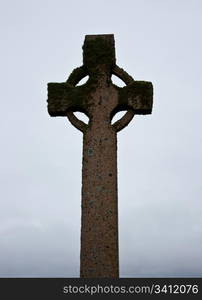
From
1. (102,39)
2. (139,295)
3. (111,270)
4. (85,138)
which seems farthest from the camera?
(102,39)

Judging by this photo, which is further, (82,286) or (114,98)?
(114,98)

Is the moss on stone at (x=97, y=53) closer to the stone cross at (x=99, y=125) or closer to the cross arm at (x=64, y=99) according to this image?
the stone cross at (x=99, y=125)

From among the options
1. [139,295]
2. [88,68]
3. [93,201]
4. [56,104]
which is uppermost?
[88,68]

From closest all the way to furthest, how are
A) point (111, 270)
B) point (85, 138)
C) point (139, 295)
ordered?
point (139, 295), point (111, 270), point (85, 138)

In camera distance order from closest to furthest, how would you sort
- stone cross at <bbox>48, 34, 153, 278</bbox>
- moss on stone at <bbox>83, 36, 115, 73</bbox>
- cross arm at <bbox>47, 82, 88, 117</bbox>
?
stone cross at <bbox>48, 34, 153, 278</bbox> → cross arm at <bbox>47, 82, 88, 117</bbox> → moss on stone at <bbox>83, 36, 115, 73</bbox>

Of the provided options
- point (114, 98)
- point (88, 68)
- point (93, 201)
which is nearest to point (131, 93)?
point (114, 98)

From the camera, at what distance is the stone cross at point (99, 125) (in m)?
5.67

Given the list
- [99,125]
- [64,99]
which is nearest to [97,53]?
[64,99]

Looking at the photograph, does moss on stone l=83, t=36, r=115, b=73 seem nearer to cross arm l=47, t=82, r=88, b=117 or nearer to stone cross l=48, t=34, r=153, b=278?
stone cross l=48, t=34, r=153, b=278

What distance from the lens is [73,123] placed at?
20.9 ft

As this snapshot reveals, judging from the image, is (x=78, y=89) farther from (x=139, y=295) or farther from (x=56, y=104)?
(x=139, y=295)

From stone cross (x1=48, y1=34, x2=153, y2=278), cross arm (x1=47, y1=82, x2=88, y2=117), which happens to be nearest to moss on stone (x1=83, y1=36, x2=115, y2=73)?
stone cross (x1=48, y1=34, x2=153, y2=278)

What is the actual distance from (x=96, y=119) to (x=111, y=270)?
188 cm

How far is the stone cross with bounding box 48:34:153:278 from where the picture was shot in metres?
5.67
